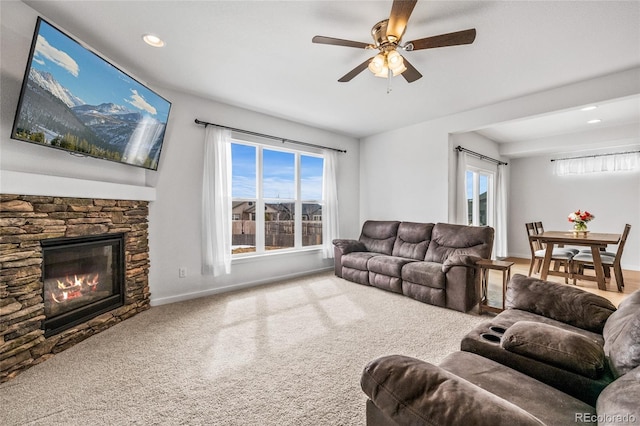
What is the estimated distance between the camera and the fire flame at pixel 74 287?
2400 millimetres

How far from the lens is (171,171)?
11.4 ft

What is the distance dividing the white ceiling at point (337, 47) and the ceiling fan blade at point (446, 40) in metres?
0.28

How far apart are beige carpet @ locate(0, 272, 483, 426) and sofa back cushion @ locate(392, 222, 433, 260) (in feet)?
3.14

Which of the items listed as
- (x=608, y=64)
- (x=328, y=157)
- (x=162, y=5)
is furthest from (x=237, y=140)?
(x=608, y=64)

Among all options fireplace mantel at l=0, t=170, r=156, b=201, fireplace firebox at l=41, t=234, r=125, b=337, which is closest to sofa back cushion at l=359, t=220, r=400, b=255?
fireplace mantel at l=0, t=170, r=156, b=201

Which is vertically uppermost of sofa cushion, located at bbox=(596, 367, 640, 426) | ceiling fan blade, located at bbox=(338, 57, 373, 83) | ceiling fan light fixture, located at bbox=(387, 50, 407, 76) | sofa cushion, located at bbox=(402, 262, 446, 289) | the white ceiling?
the white ceiling

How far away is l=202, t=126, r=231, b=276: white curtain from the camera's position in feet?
12.0

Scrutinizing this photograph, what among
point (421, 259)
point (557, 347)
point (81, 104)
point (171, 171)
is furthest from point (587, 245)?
point (81, 104)

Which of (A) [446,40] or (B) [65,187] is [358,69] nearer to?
(A) [446,40]

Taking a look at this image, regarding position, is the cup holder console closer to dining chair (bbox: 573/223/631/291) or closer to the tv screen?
the tv screen

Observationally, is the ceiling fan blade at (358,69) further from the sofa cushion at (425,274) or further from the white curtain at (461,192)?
the white curtain at (461,192)

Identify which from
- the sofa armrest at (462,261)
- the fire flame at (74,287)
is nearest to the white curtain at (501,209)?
the sofa armrest at (462,261)

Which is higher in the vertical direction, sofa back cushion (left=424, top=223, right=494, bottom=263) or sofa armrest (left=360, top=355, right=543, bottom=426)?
sofa back cushion (left=424, top=223, right=494, bottom=263)

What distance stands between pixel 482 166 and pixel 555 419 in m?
5.70
